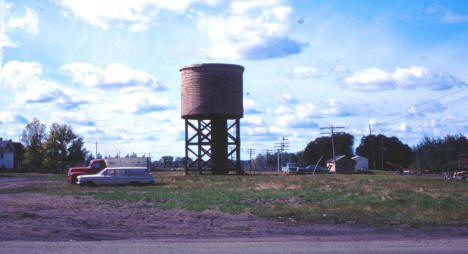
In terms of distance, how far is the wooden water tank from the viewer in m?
45.0

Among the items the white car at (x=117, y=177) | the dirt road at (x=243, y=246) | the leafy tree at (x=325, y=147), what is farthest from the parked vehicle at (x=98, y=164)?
the leafy tree at (x=325, y=147)

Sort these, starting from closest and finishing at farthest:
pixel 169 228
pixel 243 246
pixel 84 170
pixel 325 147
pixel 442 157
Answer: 1. pixel 243 246
2. pixel 169 228
3. pixel 84 170
4. pixel 442 157
5. pixel 325 147

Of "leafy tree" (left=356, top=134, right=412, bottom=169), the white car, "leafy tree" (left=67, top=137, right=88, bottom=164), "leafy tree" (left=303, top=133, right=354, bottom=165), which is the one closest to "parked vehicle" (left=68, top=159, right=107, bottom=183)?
the white car

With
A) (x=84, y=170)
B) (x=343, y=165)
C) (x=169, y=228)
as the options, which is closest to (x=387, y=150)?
(x=343, y=165)

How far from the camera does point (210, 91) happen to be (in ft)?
148

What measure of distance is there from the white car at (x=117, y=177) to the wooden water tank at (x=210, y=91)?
12.0 meters

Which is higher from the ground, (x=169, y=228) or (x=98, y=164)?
(x=98, y=164)

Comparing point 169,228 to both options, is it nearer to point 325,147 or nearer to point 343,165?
point 343,165

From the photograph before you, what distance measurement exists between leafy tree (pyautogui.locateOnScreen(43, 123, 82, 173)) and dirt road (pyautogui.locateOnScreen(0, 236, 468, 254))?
224ft

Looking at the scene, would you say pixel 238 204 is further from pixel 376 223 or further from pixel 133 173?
pixel 133 173

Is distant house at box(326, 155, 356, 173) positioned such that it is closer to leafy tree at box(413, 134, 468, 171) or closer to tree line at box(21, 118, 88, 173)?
leafy tree at box(413, 134, 468, 171)

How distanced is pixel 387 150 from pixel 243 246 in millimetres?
104636

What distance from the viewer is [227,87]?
45.5 metres

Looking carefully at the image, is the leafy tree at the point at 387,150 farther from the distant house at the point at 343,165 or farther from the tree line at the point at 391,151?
the distant house at the point at 343,165
